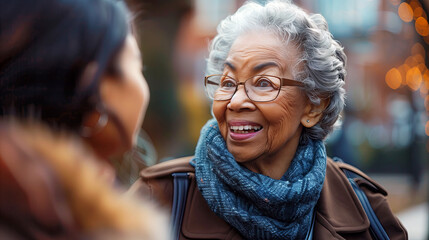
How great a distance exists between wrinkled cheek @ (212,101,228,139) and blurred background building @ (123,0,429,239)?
1.11 metres

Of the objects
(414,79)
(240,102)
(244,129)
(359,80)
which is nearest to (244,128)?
(244,129)

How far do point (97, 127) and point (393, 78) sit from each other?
14.7 m

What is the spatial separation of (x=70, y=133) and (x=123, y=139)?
0.41 ft

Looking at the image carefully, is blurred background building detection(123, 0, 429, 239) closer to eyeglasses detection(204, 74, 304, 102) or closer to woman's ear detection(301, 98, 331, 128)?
eyeglasses detection(204, 74, 304, 102)

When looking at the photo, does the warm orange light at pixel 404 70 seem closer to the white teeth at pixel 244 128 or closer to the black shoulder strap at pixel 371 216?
the black shoulder strap at pixel 371 216

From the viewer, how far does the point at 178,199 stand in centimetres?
212

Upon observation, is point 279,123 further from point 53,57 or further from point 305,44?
point 53,57

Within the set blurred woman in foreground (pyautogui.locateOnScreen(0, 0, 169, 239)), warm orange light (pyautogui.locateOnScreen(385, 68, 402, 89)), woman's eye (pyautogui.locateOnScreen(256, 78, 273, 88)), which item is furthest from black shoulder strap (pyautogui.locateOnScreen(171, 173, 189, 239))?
warm orange light (pyautogui.locateOnScreen(385, 68, 402, 89))

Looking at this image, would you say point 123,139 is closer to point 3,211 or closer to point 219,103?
point 3,211

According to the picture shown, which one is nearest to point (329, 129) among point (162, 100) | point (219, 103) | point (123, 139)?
point (219, 103)

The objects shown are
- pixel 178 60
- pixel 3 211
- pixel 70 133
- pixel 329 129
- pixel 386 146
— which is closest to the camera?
pixel 3 211

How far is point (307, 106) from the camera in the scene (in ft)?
7.61

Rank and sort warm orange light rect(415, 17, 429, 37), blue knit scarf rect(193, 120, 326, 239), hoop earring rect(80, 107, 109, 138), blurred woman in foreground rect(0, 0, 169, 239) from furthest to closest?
warm orange light rect(415, 17, 429, 37) → blue knit scarf rect(193, 120, 326, 239) → hoop earring rect(80, 107, 109, 138) → blurred woman in foreground rect(0, 0, 169, 239)

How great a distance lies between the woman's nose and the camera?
211 centimetres
